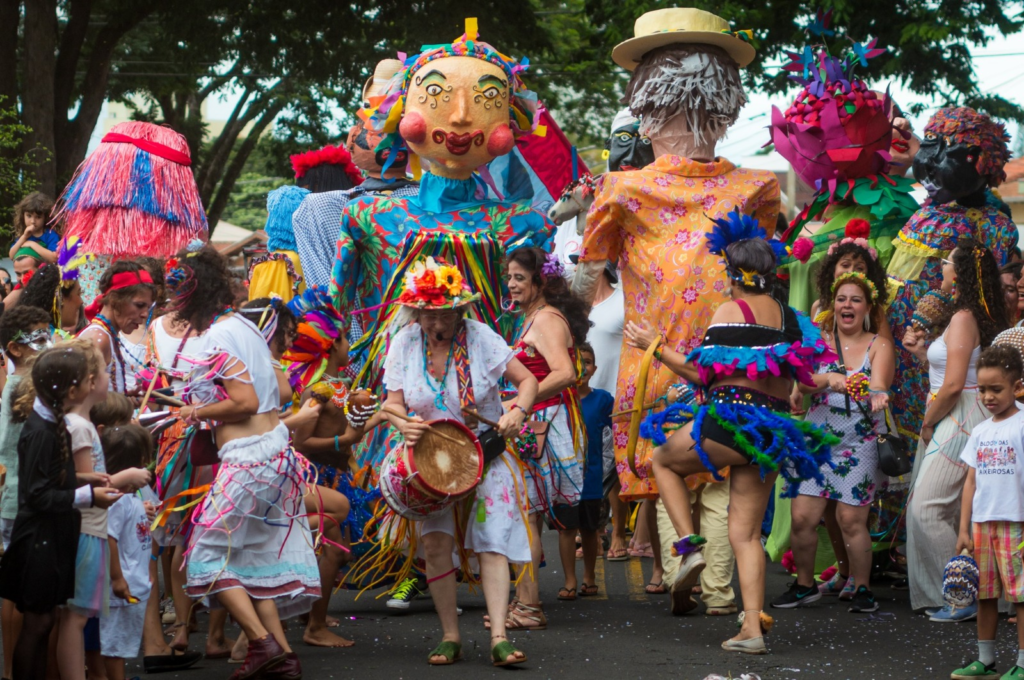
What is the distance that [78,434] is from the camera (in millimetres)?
4988

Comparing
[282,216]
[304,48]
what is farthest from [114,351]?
[304,48]

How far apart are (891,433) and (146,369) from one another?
3812 mm

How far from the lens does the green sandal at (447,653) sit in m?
5.81

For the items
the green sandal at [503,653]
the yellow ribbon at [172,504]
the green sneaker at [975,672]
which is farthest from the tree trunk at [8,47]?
the green sneaker at [975,672]

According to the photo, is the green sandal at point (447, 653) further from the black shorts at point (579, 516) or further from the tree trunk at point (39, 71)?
the tree trunk at point (39, 71)

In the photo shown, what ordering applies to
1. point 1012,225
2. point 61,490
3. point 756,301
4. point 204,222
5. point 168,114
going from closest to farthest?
point 61,490, point 756,301, point 1012,225, point 204,222, point 168,114

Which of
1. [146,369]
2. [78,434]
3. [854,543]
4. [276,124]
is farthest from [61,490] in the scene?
[276,124]

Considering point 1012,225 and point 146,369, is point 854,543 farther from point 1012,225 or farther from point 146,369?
point 146,369

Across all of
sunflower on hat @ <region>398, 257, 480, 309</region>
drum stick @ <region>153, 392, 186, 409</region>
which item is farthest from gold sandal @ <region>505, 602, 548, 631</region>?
A: drum stick @ <region>153, 392, 186, 409</region>

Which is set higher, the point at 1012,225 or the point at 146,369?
the point at 1012,225

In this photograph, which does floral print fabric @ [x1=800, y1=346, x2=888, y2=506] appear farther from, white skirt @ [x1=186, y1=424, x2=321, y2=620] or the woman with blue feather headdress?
white skirt @ [x1=186, y1=424, x2=321, y2=620]

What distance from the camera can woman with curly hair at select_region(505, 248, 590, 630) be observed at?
262 inches

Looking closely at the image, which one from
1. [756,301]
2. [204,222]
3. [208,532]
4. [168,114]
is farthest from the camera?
[168,114]

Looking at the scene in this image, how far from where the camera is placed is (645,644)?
6.24m
